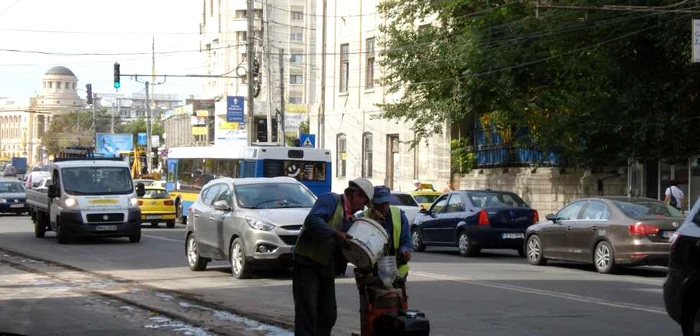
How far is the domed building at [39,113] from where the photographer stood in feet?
508

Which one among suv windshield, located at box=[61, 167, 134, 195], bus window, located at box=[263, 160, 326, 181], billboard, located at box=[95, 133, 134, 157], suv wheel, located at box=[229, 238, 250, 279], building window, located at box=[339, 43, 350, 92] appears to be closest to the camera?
suv wheel, located at box=[229, 238, 250, 279]

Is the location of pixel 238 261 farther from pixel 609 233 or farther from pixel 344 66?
pixel 344 66

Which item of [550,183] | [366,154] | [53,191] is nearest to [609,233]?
[53,191]

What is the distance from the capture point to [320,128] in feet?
192

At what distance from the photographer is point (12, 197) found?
4647 cm

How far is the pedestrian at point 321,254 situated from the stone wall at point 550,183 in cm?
2730

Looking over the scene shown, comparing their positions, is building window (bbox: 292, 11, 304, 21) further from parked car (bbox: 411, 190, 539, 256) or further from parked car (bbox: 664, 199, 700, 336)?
parked car (bbox: 664, 199, 700, 336)

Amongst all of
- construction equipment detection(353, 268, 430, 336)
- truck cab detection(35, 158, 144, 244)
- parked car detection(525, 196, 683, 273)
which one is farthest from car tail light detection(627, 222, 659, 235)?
truck cab detection(35, 158, 144, 244)

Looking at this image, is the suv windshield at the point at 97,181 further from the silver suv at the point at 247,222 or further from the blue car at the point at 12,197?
the blue car at the point at 12,197

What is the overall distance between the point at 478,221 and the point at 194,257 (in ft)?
23.8

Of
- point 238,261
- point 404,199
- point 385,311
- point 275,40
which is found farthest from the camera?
point 275,40

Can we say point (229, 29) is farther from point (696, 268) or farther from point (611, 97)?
point (696, 268)

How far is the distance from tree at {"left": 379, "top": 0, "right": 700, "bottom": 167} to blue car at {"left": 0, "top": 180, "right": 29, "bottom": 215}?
17.0 meters

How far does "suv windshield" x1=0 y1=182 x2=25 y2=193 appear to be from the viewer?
4675 cm
